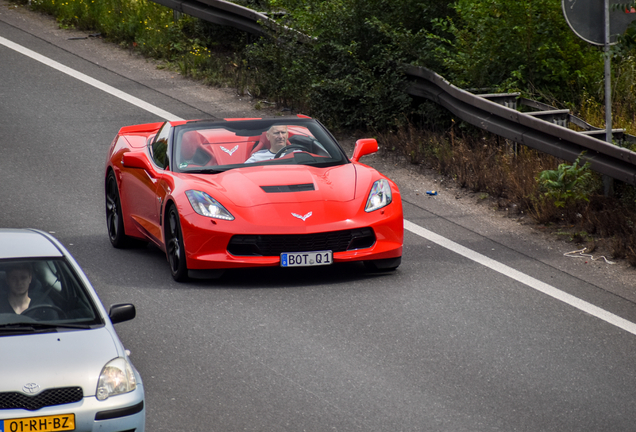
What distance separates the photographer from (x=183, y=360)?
6988mm

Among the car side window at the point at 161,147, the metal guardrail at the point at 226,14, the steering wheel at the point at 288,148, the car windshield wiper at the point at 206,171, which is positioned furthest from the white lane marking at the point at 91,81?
the car windshield wiper at the point at 206,171

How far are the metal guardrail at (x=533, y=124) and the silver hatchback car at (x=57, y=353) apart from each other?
18.6 feet

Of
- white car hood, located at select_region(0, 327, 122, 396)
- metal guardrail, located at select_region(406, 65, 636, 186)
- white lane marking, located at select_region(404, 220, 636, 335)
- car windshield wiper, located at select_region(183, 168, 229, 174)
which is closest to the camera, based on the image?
white car hood, located at select_region(0, 327, 122, 396)

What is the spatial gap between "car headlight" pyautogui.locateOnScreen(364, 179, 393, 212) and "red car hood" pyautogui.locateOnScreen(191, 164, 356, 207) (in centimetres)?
17

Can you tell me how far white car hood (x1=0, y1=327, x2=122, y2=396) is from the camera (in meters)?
5.01

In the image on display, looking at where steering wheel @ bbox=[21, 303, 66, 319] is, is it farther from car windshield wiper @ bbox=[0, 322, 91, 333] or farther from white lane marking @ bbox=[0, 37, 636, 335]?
white lane marking @ bbox=[0, 37, 636, 335]

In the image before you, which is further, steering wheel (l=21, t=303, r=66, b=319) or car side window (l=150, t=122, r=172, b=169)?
car side window (l=150, t=122, r=172, b=169)

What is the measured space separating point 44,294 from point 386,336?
258cm

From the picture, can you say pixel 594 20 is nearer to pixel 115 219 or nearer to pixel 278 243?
pixel 278 243

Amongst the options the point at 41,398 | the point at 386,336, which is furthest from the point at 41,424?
the point at 386,336

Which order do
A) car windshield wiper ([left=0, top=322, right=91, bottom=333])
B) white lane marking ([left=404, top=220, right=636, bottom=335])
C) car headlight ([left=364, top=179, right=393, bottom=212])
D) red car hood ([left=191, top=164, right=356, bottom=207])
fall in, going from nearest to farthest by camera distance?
car windshield wiper ([left=0, top=322, right=91, bottom=333]) < white lane marking ([left=404, top=220, right=636, bottom=335]) < red car hood ([left=191, top=164, right=356, bottom=207]) < car headlight ([left=364, top=179, right=393, bottom=212])

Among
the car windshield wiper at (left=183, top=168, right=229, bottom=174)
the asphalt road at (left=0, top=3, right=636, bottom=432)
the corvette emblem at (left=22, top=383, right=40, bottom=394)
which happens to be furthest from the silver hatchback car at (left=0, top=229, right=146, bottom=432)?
the car windshield wiper at (left=183, top=168, right=229, bottom=174)

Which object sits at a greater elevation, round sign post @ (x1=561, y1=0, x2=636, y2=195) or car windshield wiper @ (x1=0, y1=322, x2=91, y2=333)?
round sign post @ (x1=561, y1=0, x2=636, y2=195)

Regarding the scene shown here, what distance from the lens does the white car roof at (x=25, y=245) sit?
5949mm
